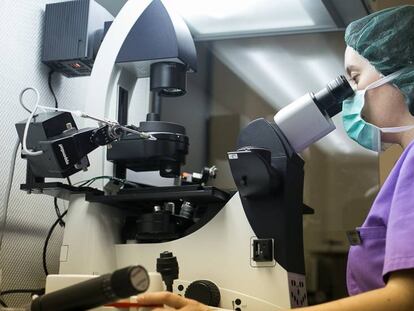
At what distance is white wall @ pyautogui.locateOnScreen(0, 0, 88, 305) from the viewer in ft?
4.74

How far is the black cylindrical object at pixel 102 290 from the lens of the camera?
562 mm

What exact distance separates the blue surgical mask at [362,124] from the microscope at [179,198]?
0.11 ft

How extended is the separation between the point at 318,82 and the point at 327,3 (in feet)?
1.59

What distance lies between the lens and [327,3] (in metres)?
1.87

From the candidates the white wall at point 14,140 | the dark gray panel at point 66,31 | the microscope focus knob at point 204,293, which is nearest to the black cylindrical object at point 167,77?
the dark gray panel at point 66,31

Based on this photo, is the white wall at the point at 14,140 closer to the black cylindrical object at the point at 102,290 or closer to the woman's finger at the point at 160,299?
the woman's finger at the point at 160,299

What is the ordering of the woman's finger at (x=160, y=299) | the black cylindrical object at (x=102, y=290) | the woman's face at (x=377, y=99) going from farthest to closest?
the woman's face at (x=377, y=99) → the woman's finger at (x=160, y=299) → the black cylindrical object at (x=102, y=290)

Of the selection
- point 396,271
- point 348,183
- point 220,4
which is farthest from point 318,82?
point 396,271

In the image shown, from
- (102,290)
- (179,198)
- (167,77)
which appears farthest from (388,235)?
(167,77)

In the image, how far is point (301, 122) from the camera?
1235 mm

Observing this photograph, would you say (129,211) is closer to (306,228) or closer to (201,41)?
(306,228)

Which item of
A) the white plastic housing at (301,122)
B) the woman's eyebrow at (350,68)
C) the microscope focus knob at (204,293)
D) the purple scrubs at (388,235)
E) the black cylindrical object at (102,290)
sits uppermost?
the woman's eyebrow at (350,68)

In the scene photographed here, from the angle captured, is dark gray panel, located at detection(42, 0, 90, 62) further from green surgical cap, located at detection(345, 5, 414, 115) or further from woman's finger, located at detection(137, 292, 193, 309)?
woman's finger, located at detection(137, 292, 193, 309)

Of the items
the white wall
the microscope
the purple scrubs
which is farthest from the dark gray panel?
the purple scrubs
